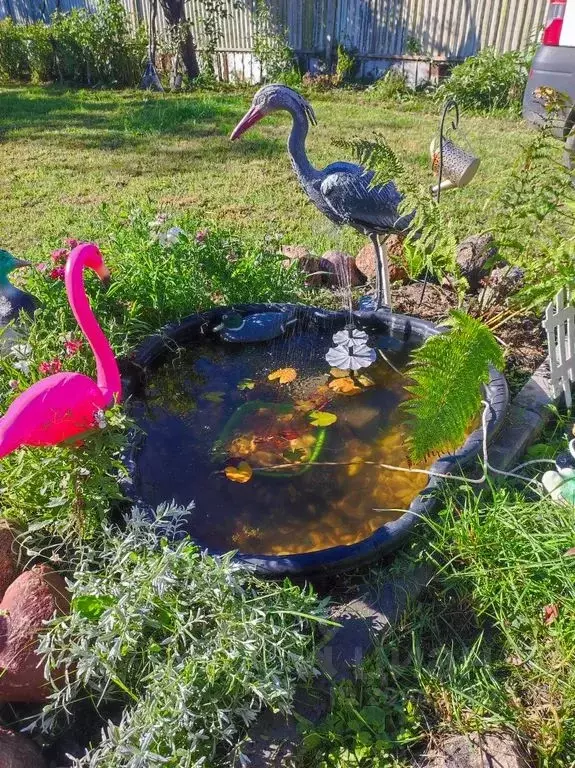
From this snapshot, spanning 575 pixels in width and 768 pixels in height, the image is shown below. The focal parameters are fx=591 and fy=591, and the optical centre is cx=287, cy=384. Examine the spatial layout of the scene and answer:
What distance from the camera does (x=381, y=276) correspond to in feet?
11.3

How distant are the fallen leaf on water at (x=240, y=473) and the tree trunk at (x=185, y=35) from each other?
10155 mm

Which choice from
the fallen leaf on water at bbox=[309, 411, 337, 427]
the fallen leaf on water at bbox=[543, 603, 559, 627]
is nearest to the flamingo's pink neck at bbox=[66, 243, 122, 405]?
the fallen leaf on water at bbox=[309, 411, 337, 427]

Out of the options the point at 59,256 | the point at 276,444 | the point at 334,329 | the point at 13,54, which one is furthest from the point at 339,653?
the point at 13,54

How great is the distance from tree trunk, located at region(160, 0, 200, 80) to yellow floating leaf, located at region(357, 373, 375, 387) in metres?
9.59

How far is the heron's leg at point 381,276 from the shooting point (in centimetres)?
334

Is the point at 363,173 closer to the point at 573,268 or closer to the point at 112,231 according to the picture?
the point at 573,268

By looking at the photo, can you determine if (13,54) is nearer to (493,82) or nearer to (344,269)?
(493,82)

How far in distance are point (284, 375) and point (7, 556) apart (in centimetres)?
165

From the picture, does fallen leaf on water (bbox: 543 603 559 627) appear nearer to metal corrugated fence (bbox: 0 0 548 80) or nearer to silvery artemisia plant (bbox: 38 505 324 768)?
silvery artemisia plant (bbox: 38 505 324 768)

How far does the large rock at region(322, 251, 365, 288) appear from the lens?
4.05m

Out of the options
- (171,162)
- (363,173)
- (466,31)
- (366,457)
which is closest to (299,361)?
(366,457)

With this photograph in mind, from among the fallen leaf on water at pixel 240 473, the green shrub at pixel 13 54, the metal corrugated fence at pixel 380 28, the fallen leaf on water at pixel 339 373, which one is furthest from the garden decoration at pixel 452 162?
the green shrub at pixel 13 54

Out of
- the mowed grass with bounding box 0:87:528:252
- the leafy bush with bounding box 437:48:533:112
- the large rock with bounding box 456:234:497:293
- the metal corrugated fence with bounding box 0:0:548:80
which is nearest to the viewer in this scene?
the large rock with bounding box 456:234:497:293

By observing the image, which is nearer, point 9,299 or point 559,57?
point 9,299
